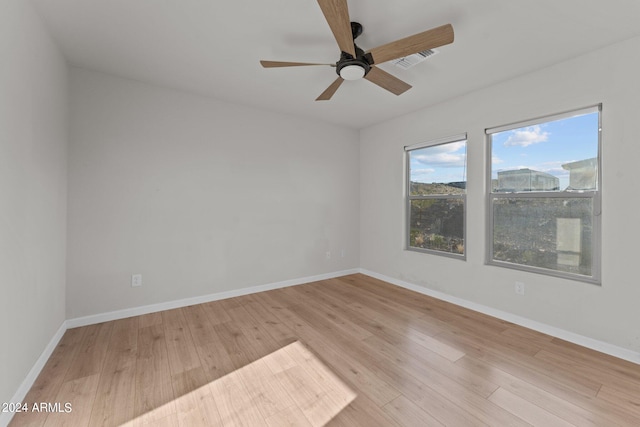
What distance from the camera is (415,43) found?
1.72 meters

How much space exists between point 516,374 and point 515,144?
7.30ft

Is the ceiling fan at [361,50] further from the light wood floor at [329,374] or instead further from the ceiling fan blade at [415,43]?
the light wood floor at [329,374]

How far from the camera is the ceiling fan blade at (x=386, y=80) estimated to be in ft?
6.94

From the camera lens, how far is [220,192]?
3334 mm

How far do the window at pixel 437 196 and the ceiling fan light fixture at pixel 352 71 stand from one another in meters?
1.82

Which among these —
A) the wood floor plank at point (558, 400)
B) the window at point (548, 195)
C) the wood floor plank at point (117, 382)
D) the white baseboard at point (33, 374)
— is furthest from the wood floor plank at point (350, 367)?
the window at point (548, 195)

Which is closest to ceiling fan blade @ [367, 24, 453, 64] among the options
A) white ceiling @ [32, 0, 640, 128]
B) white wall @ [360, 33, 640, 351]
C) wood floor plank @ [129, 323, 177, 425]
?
white ceiling @ [32, 0, 640, 128]

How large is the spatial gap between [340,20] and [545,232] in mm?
2728

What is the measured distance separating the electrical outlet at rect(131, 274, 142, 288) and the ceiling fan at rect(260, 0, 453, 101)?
8.34ft

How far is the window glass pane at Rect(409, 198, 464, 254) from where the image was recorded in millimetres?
3330

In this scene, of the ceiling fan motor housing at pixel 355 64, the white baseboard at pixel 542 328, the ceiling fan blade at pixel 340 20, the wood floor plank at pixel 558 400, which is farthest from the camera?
the white baseboard at pixel 542 328

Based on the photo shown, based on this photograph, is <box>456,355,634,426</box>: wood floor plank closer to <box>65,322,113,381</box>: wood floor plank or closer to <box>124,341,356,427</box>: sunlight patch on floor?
<box>124,341,356,427</box>: sunlight patch on floor

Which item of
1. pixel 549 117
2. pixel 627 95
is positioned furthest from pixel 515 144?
pixel 627 95

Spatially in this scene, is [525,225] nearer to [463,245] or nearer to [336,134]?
[463,245]
